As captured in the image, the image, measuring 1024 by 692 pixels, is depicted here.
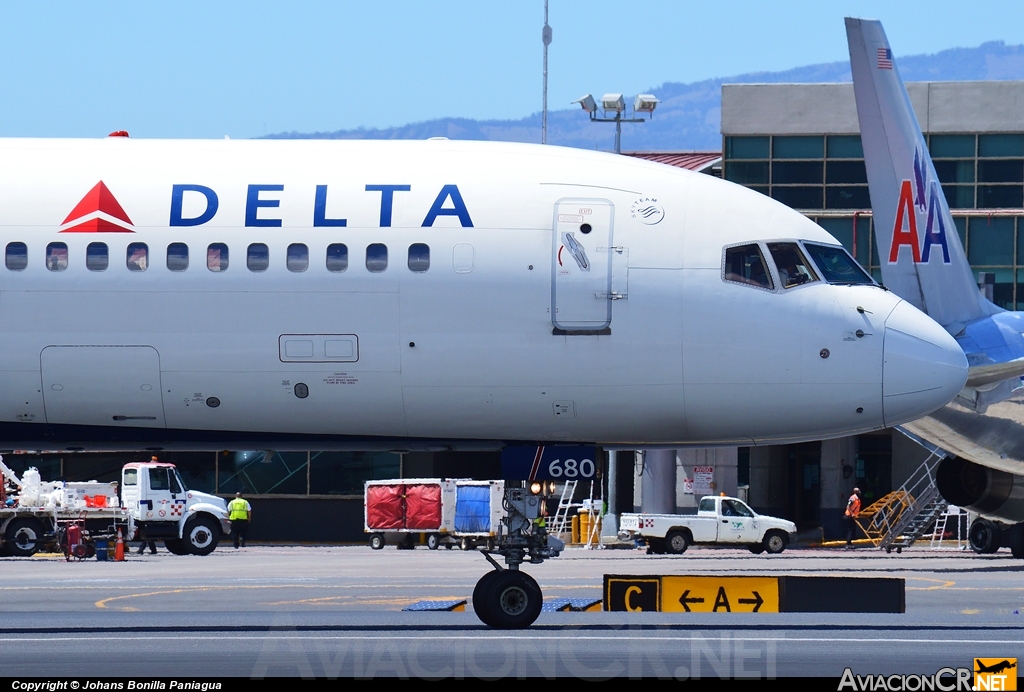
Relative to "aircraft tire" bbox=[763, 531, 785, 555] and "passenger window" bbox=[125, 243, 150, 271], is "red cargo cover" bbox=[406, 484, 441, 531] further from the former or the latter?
"passenger window" bbox=[125, 243, 150, 271]

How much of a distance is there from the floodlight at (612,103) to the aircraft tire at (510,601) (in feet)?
144

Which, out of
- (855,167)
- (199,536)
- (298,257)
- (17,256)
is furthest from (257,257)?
(855,167)

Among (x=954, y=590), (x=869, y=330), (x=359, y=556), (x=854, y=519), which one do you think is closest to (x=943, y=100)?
(x=854, y=519)

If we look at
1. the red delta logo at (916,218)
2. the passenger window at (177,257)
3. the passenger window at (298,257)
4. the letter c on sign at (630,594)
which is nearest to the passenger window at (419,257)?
the passenger window at (298,257)

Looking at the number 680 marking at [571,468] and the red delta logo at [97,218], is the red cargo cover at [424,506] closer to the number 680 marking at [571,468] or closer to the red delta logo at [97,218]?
the number 680 marking at [571,468]

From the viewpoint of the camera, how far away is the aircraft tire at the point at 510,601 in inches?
679

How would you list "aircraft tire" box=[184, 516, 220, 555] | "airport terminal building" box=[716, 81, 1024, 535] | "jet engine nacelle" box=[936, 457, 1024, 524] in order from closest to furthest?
1. "jet engine nacelle" box=[936, 457, 1024, 524]
2. "aircraft tire" box=[184, 516, 220, 555]
3. "airport terminal building" box=[716, 81, 1024, 535]

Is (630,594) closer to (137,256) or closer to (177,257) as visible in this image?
(177,257)

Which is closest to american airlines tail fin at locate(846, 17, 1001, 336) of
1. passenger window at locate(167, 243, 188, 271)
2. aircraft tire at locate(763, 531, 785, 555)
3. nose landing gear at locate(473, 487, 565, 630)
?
aircraft tire at locate(763, 531, 785, 555)

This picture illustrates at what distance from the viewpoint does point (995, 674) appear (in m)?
13.5

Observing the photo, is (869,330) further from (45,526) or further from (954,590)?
(45,526)

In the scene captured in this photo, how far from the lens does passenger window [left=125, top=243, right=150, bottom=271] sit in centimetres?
1695

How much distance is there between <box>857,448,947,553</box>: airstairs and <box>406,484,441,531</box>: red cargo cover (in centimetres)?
1550

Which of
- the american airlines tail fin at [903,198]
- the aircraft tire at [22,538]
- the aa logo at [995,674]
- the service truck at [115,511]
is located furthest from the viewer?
the service truck at [115,511]
